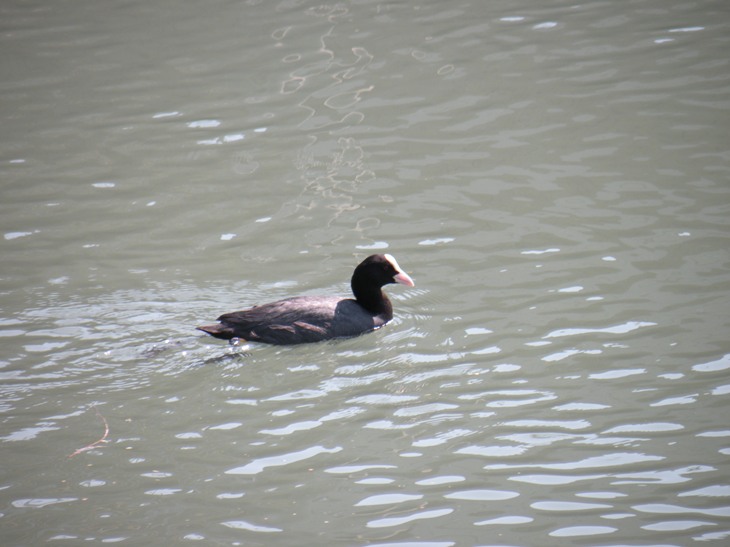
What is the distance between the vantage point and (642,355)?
7598 millimetres

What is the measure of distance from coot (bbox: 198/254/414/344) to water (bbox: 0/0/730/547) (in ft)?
0.46

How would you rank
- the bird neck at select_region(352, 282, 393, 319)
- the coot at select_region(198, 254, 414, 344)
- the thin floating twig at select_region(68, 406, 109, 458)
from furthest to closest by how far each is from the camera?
1. the bird neck at select_region(352, 282, 393, 319)
2. the coot at select_region(198, 254, 414, 344)
3. the thin floating twig at select_region(68, 406, 109, 458)

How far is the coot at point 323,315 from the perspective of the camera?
8.28 metres


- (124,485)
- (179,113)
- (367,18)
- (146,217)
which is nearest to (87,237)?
(146,217)

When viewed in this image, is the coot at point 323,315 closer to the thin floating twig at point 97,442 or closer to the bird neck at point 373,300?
the bird neck at point 373,300

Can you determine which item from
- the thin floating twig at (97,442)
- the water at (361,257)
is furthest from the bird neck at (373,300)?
the thin floating twig at (97,442)

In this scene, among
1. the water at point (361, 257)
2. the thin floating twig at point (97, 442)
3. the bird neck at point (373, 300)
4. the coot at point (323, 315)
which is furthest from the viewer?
the bird neck at point (373, 300)

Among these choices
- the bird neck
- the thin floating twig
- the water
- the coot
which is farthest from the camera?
the bird neck

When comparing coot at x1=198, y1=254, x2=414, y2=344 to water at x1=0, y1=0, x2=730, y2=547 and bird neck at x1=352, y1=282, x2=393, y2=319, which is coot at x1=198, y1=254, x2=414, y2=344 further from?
water at x1=0, y1=0, x2=730, y2=547

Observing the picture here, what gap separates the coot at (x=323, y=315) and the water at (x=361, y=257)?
0.46 ft

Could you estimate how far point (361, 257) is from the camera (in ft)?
31.4

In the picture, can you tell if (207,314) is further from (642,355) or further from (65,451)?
(642,355)

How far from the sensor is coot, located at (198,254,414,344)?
8281mm

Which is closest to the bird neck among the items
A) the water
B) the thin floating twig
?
the water
